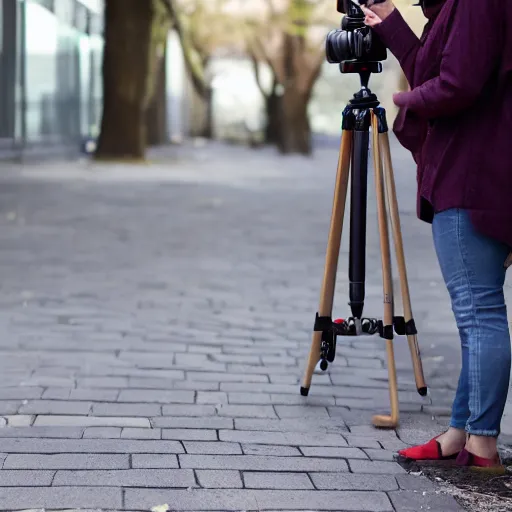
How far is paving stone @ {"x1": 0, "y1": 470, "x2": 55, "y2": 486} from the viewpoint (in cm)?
369

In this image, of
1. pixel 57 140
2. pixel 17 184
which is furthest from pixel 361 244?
pixel 57 140

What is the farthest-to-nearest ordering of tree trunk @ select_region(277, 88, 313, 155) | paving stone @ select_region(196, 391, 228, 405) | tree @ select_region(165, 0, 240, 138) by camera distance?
1. tree @ select_region(165, 0, 240, 138)
2. tree trunk @ select_region(277, 88, 313, 155)
3. paving stone @ select_region(196, 391, 228, 405)

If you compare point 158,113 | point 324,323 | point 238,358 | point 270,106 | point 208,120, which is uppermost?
point 324,323

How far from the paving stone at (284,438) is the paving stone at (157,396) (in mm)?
538

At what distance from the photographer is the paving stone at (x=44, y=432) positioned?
4277 mm

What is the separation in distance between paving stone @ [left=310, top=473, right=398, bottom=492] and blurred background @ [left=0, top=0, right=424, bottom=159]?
11.5 m

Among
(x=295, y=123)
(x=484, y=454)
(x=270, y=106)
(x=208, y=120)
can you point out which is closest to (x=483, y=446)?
(x=484, y=454)

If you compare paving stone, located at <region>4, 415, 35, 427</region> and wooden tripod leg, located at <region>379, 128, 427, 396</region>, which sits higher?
wooden tripod leg, located at <region>379, 128, 427, 396</region>

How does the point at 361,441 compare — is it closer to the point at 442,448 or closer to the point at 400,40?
the point at 442,448

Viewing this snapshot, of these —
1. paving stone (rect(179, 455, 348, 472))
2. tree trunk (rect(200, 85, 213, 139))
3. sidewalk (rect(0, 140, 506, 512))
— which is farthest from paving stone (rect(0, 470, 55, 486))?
tree trunk (rect(200, 85, 213, 139))

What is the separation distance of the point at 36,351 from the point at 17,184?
1221 cm

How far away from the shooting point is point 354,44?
4.48 metres

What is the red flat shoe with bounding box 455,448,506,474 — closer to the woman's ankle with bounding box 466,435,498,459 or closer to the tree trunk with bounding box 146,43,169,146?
the woman's ankle with bounding box 466,435,498,459

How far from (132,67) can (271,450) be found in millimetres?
22117
